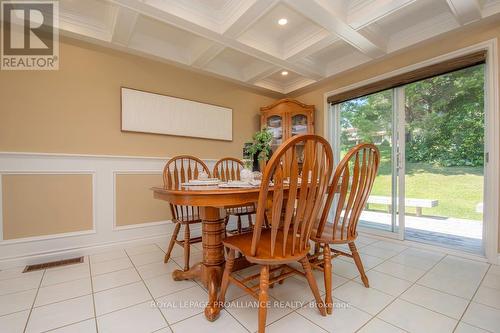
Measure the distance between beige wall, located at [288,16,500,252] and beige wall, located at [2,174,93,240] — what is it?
10.5ft

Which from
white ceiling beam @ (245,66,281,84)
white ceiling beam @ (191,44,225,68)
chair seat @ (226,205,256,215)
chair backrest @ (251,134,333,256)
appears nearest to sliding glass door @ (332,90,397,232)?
white ceiling beam @ (245,66,281,84)

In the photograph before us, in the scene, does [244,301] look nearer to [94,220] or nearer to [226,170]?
[226,170]

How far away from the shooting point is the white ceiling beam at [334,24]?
6.02ft

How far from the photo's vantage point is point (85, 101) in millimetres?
2350

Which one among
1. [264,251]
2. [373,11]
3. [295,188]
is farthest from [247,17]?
[264,251]

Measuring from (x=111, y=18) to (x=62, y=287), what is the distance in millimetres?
2322

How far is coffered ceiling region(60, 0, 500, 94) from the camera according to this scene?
6.34 ft

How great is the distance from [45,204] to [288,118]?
3099mm

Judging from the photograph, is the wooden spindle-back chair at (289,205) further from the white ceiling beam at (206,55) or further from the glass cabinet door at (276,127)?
the glass cabinet door at (276,127)

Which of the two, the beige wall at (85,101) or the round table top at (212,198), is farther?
the beige wall at (85,101)

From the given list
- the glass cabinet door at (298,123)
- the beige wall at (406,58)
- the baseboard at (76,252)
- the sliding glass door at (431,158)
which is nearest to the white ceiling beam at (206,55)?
the glass cabinet door at (298,123)

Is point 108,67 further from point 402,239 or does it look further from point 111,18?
point 402,239

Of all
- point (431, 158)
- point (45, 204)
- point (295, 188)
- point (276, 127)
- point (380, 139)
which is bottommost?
point (45, 204)

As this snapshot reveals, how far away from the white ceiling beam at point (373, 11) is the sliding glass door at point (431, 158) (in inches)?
41.5
